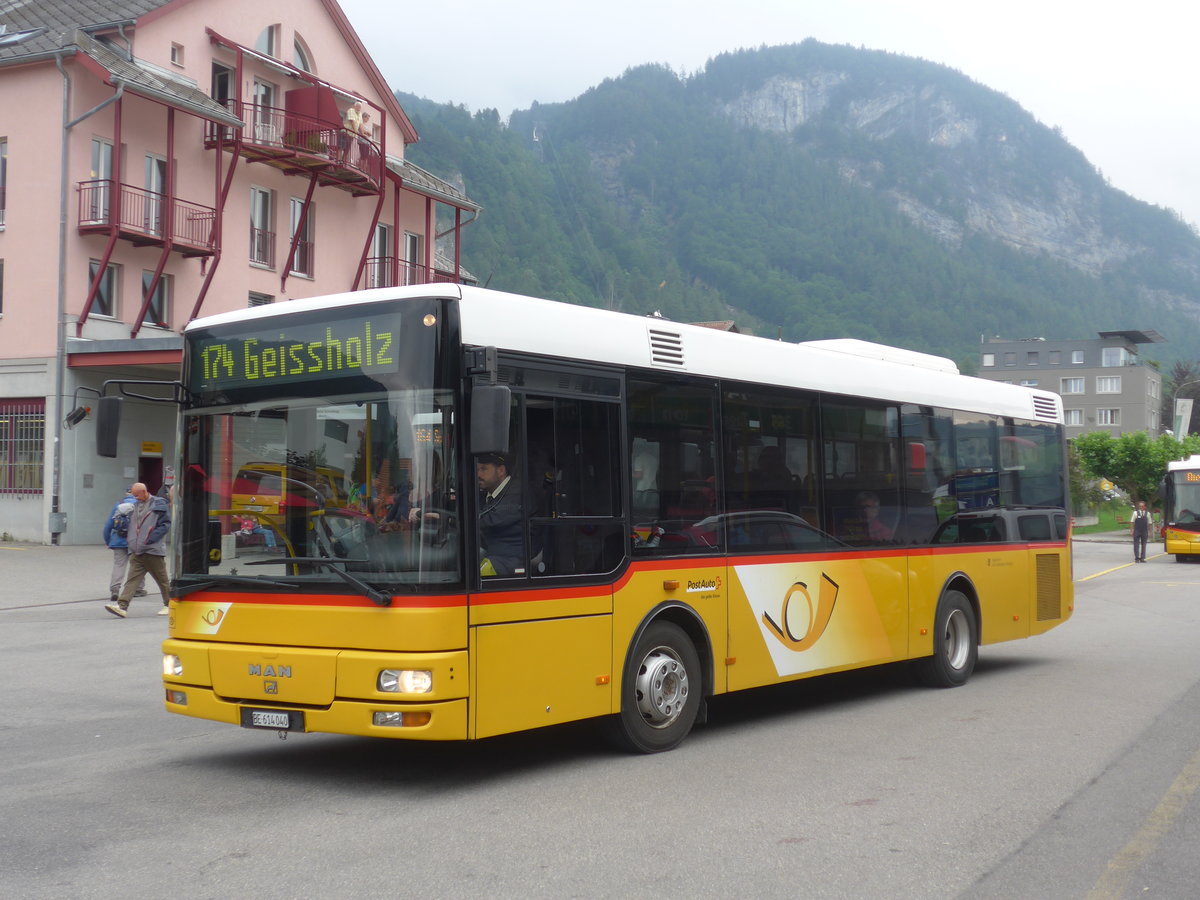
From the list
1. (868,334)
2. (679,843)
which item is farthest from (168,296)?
(868,334)

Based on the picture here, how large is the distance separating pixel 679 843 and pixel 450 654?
160 centimetres

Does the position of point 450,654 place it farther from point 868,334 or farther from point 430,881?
point 868,334

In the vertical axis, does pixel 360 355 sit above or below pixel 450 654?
above

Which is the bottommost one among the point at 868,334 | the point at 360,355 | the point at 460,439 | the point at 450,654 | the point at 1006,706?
the point at 1006,706

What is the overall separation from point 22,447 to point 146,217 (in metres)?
6.15

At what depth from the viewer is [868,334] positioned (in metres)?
146

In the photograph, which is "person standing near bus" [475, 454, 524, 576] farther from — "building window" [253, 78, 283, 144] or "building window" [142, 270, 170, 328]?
"building window" [253, 78, 283, 144]

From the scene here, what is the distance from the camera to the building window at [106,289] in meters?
30.5

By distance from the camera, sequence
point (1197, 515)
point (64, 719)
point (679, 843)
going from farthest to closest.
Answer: point (1197, 515) → point (64, 719) → point (679, 843)

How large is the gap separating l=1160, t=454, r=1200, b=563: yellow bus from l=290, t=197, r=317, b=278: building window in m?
25.8

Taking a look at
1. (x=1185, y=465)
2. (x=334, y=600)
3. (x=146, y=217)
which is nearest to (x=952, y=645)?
(x=334, y=600)

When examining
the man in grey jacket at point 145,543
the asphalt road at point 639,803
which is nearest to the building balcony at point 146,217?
the man in grey jacket at point 145,543

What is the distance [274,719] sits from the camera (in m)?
7.22

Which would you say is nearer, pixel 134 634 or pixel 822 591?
pixel 822 591
